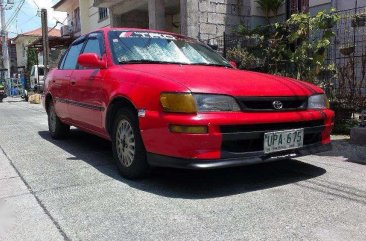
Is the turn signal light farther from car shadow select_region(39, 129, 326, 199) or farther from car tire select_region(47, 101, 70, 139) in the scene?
car tire select_region(47, 101, 70, 139)

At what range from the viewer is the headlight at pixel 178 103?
355cm

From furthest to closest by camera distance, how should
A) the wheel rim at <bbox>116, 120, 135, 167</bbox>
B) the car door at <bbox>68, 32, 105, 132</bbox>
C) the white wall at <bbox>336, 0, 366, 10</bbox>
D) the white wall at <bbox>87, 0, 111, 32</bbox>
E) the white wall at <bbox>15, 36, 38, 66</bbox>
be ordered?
the white wall at <bbox>15, 36, 38, 66</bbox>, the white wall at <bbox>87, 0, 111, 32</bbox>, the white wall at <bbox>336, 0, 366, 10</bbox>, the car door at <bbox>68, 32, 105, 132</bbox>, the wheel rim at <bbox>116, 120, 135, 167</bbox>

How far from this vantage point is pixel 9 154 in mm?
5938

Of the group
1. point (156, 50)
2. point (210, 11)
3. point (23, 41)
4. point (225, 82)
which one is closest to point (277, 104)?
point (225, 82)

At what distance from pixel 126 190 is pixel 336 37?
5963 millimetres

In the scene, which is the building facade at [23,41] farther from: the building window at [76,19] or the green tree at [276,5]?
the green tree at [276,5]

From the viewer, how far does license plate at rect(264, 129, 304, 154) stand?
3774 millimetres

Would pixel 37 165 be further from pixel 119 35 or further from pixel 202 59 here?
pixel 202 59

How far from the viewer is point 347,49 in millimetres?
7281

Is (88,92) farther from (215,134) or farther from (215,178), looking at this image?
(215,134)

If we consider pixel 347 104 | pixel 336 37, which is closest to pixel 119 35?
pixel 347 104

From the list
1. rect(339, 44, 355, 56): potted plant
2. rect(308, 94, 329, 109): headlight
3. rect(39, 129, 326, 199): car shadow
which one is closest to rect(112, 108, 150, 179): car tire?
rect(39, 129, 326, 199): car shadow

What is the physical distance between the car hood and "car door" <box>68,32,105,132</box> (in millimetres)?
620

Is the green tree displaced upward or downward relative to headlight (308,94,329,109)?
upward
